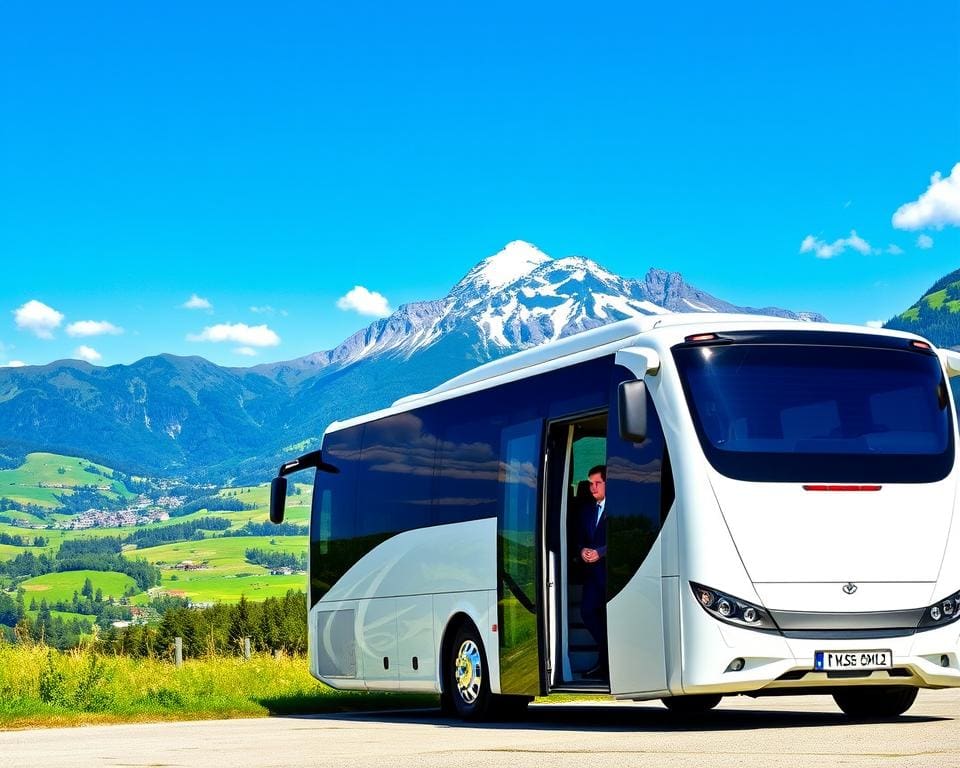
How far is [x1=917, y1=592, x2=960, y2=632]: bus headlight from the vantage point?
1197cm

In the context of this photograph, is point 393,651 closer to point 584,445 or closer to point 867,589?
point 584,445

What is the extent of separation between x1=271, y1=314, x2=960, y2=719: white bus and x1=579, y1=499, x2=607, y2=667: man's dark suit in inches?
4.8

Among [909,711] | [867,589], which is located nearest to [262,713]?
[909,711]

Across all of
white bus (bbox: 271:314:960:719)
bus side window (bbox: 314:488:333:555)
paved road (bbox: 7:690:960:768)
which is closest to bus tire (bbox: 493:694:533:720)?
white bus (bbox: 271:314:960:719)

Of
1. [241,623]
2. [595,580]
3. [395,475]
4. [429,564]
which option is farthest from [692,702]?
[241,623]

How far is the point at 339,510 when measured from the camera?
19656mm

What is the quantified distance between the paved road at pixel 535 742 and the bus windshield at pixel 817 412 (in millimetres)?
2151

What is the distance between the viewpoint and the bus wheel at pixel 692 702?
13434 millimetres

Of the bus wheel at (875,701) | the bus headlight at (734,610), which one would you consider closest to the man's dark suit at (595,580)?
the bus headlight at (734,610)

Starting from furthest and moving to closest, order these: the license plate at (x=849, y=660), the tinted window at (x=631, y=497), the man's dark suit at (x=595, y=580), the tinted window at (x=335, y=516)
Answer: the tinted window at (x=335, y=516) < the man's dark suit at (x=595, y=580) < the tinted window at (x=631, y=497) < the license plate at (x=849, y=660)

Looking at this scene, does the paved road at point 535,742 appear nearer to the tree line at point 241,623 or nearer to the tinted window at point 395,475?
the tinted window at point 395,475

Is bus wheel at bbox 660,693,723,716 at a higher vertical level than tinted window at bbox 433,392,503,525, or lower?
lower

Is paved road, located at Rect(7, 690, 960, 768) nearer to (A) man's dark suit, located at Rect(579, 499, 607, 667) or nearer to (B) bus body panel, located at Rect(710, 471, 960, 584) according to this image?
(A) man's dark suit, located at Rect(579, 499, 607, 667)

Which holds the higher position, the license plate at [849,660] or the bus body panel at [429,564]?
the bus body panel at [429,564]
